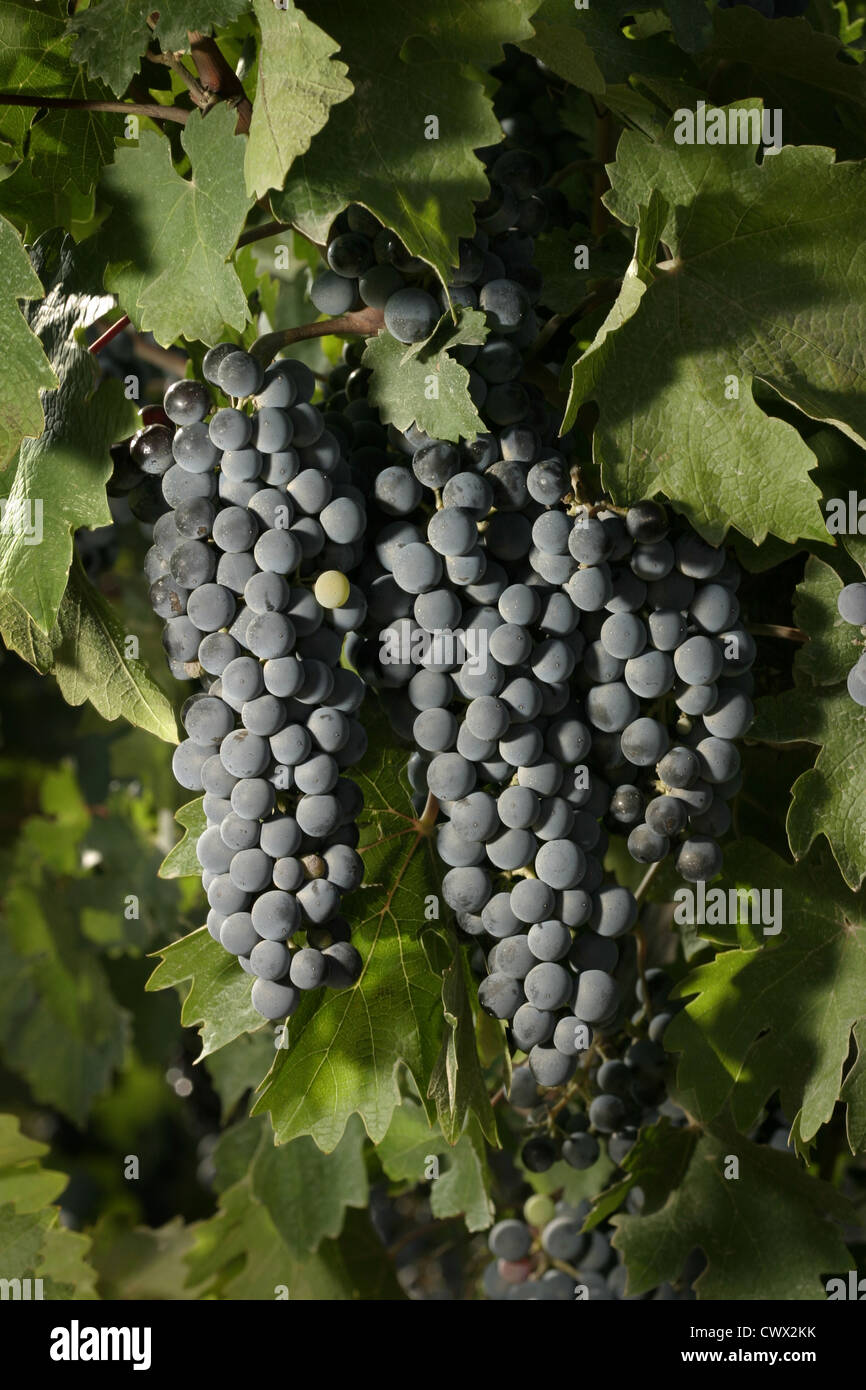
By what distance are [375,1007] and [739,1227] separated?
454 millimetres

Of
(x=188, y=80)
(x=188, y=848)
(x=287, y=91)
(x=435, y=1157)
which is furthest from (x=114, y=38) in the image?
(x=435, y=1157)

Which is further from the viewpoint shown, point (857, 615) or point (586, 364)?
point (857, 615)

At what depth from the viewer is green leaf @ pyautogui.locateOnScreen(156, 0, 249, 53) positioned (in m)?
0.70

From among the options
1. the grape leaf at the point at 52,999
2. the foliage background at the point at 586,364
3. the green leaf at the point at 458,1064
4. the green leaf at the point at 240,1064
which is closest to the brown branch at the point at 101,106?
the foliage background at the point at 586,364

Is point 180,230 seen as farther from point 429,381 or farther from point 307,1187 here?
point 307,1187

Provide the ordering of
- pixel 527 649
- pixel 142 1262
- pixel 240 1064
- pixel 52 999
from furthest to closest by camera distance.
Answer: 1. pixel 52 999
2. pixel 142 1262
3. pixel 240 1064
4. pixel 527 649

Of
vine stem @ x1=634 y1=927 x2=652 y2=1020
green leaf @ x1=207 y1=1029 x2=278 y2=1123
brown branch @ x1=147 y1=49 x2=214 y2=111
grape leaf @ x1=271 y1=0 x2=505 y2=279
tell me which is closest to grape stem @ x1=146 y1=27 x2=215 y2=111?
brown branch @ x1=147 y1=49 x2=214 y2=111

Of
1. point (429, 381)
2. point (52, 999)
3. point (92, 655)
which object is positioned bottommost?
point (52, 999)

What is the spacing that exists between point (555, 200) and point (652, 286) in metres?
0.22

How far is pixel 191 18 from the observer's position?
27.9 inches

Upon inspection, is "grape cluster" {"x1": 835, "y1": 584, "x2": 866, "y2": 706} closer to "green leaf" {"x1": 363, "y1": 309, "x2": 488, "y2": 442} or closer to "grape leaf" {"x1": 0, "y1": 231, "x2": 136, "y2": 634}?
"green leaf" {"x1": 363, "y1": 309, "x2": 488, "y2": 442}

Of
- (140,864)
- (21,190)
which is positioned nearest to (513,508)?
(21,190)
